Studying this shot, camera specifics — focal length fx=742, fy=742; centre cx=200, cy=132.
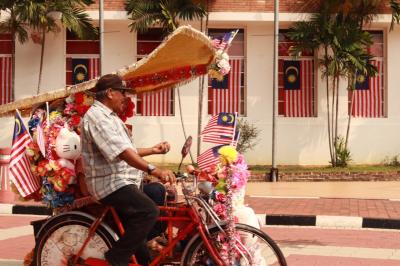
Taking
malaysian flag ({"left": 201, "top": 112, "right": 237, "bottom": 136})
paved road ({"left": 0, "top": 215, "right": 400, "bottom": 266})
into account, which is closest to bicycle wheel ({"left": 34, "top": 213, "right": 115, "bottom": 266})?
malaysian flag ({"left": 201, "top": 112, "right": 237, "bottom": 136})

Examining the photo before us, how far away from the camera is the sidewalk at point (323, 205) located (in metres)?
11.2

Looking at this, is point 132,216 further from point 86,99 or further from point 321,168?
point 321,168

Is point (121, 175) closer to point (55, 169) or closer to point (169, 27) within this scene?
point (55, 169)

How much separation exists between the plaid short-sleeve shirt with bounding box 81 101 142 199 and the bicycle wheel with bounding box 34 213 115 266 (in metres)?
0.40

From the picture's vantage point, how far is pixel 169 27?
21328 millimetres

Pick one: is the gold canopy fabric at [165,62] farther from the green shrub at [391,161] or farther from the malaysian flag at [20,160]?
the green shrub at [391,161]

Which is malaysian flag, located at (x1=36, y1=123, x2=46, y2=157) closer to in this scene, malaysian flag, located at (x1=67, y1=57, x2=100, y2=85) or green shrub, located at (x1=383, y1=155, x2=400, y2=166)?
malaysian flag, located at (x1=67, y1=57, x2=100, y2=85)

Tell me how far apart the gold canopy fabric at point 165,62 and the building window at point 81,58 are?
16555 millimetres

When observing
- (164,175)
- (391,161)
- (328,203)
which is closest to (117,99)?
(164,175)

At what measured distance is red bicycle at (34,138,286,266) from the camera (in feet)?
18.7

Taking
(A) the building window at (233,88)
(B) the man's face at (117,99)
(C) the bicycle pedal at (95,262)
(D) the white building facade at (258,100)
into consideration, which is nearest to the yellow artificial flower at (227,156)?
(B) the man's face at (117,99)

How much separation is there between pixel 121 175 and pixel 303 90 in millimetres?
18182

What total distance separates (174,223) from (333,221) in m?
5.73

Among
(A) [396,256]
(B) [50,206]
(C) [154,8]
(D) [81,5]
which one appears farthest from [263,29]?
(B) [50,206]
